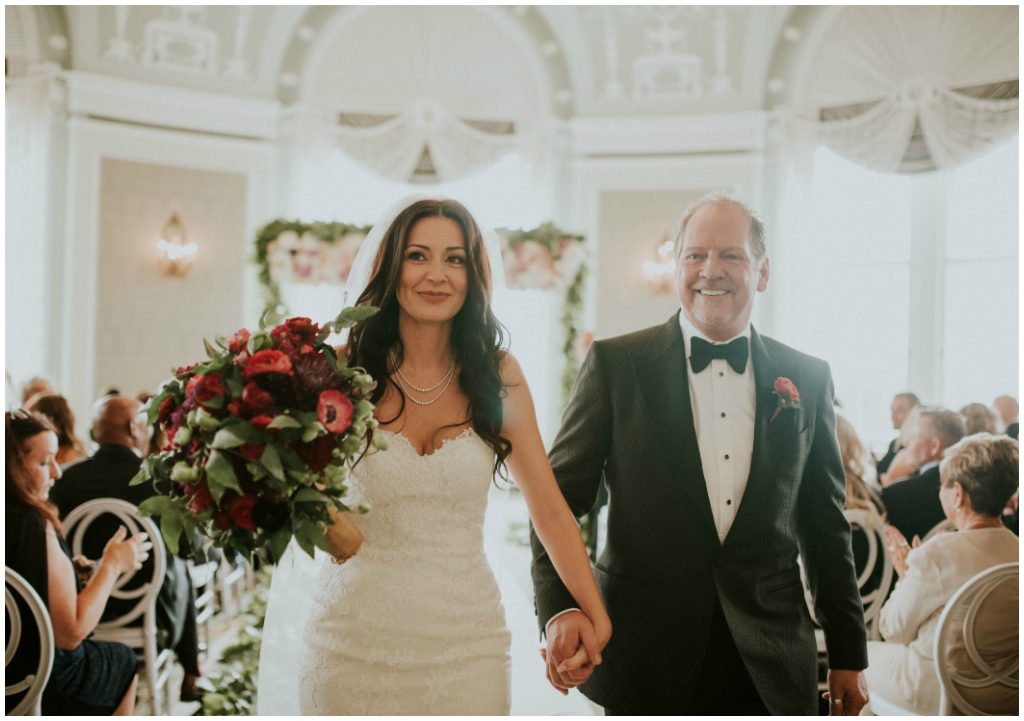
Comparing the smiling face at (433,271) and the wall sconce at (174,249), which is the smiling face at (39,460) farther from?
the wall sconce at (174,249)

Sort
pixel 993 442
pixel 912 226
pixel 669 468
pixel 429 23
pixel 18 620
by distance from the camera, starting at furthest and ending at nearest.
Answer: pixel 429 23 → pixel 912 226 → pixel 993 442 → pixel 18 620 → pixel 669 468

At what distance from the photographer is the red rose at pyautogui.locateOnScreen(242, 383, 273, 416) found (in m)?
1.58

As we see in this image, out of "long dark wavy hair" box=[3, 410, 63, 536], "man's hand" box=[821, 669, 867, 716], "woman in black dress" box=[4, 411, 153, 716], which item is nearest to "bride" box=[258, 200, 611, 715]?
"man's hand" box=[821, 669, 867, 716]

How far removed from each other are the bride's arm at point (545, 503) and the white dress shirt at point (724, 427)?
356 mm

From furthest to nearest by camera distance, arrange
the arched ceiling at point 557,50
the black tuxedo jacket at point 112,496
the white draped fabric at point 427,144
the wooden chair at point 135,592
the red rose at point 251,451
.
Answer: the white draped fabric at point 427,144 < the arched ceiling at point 557,50 < the black tuxedo jacket at point 112,496 < the wooden chair at point 135,592 < the red rose at point 251,451

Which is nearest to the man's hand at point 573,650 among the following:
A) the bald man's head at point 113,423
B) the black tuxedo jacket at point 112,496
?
the black tuxedo jacket at point 112,496

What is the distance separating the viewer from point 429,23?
911 cm

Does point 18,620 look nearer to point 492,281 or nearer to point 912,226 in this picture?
point 492,281

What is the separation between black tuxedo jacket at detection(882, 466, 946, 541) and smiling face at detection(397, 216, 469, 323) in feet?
9.04

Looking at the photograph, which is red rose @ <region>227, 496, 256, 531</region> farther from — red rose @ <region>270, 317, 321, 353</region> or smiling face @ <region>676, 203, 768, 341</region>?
smiling face @ <region>676, 203, 768, 341</region>

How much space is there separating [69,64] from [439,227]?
7.81 metres

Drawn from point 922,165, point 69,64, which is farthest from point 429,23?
point 922,165

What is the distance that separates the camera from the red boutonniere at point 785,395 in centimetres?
205

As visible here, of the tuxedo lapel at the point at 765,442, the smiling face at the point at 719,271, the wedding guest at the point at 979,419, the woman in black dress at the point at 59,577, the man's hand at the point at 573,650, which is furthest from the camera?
the wedding guest at the point at 979,419
